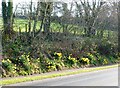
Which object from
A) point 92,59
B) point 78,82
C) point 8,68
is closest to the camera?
point 78,82

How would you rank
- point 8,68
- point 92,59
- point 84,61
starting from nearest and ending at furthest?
point 8,68, point 84,61, point 92,59

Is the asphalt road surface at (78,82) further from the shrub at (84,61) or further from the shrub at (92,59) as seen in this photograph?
the shrub at (92,59)

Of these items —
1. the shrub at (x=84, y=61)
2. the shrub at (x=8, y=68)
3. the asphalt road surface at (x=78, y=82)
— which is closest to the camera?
the asphalt road surface at (x=78, y=82)

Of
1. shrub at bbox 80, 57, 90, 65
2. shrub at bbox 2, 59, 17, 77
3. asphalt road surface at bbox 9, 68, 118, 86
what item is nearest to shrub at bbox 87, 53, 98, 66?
shrub at bbox 80, 57, 90, 65

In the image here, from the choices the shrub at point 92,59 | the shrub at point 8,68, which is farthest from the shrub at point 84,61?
the shrub at point 8,68

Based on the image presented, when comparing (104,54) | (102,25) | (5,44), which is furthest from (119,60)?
(5,44)

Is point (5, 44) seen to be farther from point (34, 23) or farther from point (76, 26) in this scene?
point (76, 26)

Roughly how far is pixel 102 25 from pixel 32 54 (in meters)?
15.0

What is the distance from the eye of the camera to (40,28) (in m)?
26.6

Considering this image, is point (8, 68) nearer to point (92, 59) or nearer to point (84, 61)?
point (84, 61)

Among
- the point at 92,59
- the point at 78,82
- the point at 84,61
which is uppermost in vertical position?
the point at 78,82

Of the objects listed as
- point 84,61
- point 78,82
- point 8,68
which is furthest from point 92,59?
point 78,82

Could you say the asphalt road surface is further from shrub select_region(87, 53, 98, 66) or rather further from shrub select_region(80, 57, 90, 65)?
shrub select_region(87, 53, 98, 66)

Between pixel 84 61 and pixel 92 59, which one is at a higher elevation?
pixel 84 61
